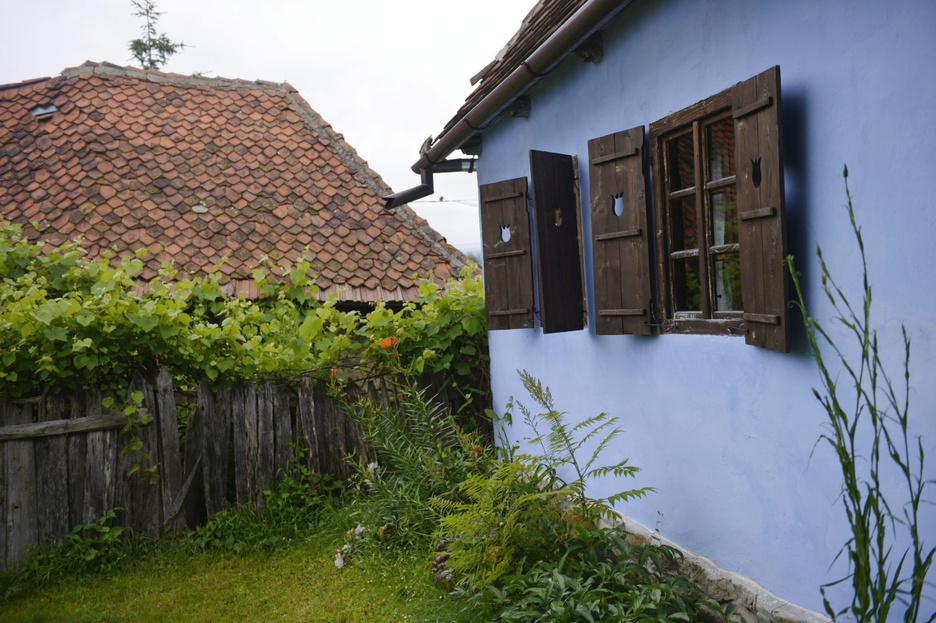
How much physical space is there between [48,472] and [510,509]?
3545 millimetres

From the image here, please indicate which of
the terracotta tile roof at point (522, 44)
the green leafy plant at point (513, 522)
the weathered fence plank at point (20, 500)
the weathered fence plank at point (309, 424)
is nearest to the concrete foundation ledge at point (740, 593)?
the green leafy plant at point (513, 522)

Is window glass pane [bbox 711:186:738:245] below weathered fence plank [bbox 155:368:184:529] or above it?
above

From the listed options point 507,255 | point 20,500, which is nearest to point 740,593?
point 507,255

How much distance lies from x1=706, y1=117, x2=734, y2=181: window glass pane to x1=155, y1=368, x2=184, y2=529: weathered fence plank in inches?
164

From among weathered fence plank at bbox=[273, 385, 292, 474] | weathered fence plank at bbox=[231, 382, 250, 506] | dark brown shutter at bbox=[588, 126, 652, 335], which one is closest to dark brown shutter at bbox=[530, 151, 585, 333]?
dark brown shutter at bbox=[588, 126, 652, 335]

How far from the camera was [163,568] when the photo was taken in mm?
4652

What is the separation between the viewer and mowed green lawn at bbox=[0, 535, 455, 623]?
3883mm

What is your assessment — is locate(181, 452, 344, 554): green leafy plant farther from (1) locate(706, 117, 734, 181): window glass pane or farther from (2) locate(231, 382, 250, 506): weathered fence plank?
(1) locate(706, 117, 734, 181): window glass pane

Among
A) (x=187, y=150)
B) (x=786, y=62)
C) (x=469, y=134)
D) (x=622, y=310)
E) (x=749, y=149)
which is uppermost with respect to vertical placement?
(x=187, y=150)

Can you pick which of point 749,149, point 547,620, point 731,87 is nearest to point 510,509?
point 547,620

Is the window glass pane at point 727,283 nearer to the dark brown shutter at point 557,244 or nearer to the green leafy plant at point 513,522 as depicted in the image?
the green leafy plant at point 513,522

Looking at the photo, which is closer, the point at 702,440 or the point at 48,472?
the point at 702,440

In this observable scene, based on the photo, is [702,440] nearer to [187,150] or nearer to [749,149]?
[749,149]

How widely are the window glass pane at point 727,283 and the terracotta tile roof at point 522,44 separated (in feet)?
5.99
